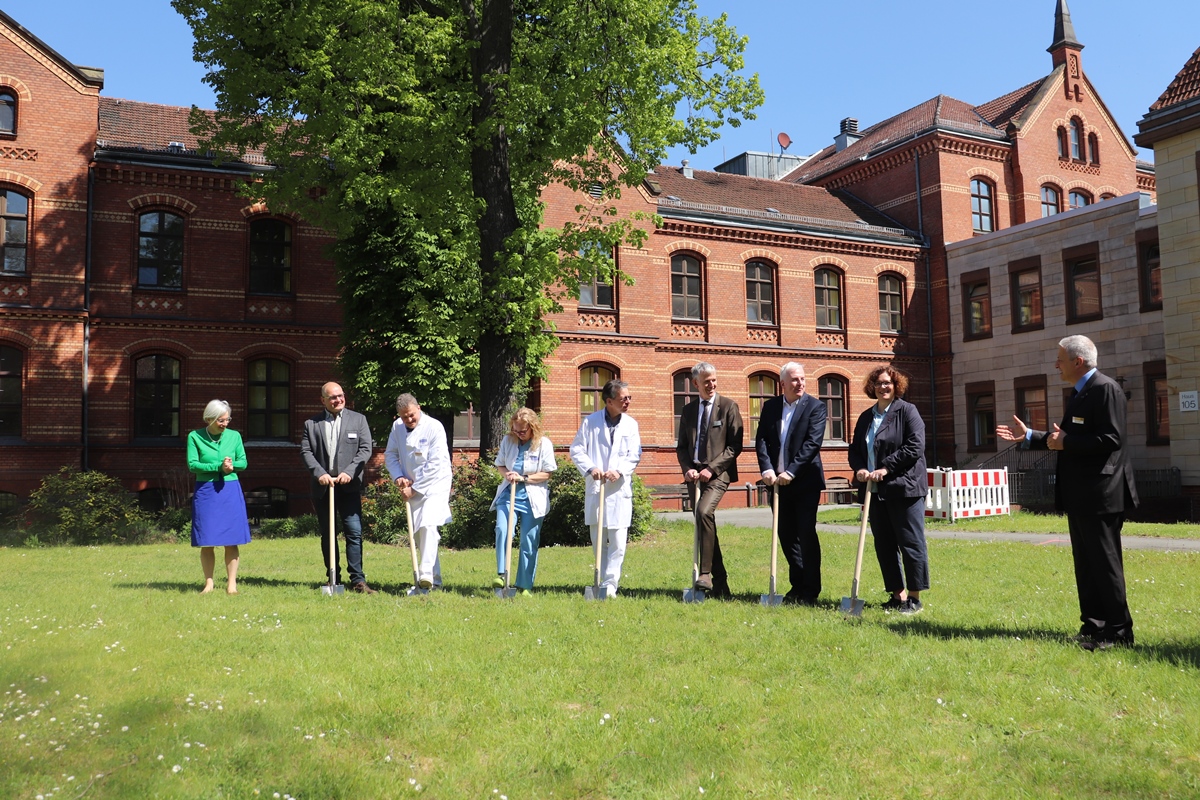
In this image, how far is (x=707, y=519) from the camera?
8352 millimetres

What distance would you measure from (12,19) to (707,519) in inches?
875

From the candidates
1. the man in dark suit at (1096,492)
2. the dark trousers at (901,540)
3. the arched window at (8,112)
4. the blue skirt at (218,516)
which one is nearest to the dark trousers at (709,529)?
the dark trousers at (901,540)

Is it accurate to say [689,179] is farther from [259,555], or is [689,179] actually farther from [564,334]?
[259,555]

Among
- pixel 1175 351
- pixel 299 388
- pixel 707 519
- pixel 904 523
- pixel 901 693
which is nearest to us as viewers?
pixel 901 693

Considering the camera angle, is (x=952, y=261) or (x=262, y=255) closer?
(x=262, y=255)

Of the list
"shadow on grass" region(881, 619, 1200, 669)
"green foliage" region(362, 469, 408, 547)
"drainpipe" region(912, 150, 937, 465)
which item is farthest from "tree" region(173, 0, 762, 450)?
"drainpipe" region(912, 150, 937, 465)

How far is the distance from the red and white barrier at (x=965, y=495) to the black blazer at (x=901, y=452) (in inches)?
466

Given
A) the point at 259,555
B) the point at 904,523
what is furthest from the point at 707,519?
the point at 259,555

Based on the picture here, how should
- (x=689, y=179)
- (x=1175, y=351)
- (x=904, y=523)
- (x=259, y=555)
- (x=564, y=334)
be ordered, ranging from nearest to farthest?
(x=904, y=523), (x=259, y=555), (x=1175, y=351), (x=564, y=334), (x=689, y=179)

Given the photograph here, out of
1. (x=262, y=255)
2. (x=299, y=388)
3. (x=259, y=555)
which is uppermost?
(x=262, y=255)

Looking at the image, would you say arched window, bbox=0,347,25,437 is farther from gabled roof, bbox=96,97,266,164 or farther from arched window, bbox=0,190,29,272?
gabled roof, bbox=96,97,266,164

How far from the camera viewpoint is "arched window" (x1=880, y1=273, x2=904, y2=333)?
3155 centimetres

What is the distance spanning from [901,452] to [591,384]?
62.1 feet

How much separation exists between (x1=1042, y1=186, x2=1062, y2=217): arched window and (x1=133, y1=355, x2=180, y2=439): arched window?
29.0m
